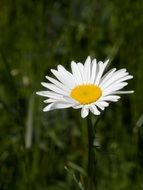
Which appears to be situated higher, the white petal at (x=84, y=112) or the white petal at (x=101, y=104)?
the white petal at (x=101, y=104)

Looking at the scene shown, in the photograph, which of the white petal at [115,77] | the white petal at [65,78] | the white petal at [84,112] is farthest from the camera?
the white petal at [65,78]

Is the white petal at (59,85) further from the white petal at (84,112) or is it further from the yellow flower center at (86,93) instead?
the white petal at (84,112)

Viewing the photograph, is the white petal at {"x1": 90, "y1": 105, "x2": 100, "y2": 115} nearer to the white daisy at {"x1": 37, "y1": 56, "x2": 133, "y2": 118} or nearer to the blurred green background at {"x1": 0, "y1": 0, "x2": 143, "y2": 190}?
the white daisy at {"x1": 37, "y1": 56, "x2": 133, "y2": 118}

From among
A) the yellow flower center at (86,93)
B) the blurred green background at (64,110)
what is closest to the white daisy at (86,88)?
the yellow flower center at (86,93)

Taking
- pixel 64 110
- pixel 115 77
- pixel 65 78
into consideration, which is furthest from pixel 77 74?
pixel 64 110

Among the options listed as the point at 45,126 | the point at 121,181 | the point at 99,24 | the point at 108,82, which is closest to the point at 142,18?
the point at 99,24

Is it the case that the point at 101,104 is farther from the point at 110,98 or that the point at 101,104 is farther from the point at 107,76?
the point at 107,76

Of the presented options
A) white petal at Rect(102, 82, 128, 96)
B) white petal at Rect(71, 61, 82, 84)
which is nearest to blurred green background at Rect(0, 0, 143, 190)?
white petal at Rect(71, 61, 82, 84)

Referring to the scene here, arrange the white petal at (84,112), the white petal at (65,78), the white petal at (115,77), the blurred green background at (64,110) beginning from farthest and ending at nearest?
the blurred green background at (64,110), the white petal at (65,78), the white petal at (115,77), the white petal at (84,112)
